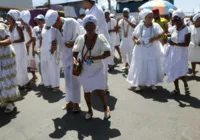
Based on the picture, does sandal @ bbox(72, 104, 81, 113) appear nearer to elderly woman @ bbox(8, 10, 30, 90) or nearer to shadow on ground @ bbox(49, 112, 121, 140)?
shadow on ground @ bbox(49, 112, 121, 140)

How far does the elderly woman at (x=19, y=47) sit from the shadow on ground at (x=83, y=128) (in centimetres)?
253

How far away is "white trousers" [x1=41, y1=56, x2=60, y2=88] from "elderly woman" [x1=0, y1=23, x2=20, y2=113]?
144 cm

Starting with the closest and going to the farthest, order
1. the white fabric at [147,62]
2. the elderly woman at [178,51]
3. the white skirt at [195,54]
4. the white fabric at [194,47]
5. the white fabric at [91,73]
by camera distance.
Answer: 1. the white fabric at [91,73]
2. the elderly woman at [178,51]
3. the white fabric at [147,62]
4. the white fabric at [194,47]
5. the white skirt at [195,54]

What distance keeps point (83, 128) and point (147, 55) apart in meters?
2.68

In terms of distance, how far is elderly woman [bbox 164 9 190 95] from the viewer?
5.89 m

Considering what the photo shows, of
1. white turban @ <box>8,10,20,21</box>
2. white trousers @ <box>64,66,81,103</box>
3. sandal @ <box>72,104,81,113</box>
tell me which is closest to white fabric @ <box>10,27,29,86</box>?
white turban @ <box>8,10,20,21</box>

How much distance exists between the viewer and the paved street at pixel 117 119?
4.27m

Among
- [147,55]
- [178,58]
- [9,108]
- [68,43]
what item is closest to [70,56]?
[68,43]

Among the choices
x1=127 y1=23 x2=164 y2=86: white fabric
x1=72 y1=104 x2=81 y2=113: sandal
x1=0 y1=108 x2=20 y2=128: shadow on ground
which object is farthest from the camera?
x1=127 y1=23 x2=164 y2=86: white fabric

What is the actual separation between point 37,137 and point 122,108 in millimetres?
1858

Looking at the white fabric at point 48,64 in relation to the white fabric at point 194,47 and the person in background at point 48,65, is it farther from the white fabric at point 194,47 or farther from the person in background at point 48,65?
the white fabric at point 194,47

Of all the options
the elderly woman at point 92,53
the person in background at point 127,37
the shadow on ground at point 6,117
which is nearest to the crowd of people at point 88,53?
the elderly woman at point 92,53

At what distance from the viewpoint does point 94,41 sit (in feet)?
15.0

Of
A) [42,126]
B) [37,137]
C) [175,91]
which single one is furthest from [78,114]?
[175,91]
